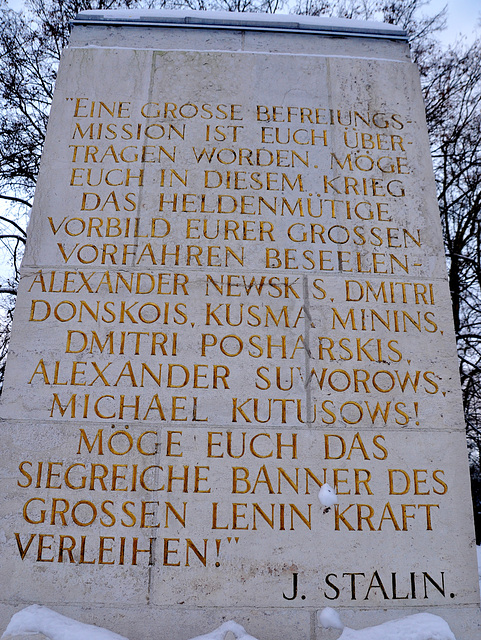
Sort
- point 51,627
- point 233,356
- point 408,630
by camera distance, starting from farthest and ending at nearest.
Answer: point 233,356
point 408,630
point 51,627

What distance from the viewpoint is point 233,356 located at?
16.7ft

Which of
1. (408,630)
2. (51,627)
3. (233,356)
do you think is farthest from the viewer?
(233,356)

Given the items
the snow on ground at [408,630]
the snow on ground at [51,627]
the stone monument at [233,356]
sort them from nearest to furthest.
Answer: the snow on ground at [51,627] < the snow on ground at [408,630] < the stone monument at [233,356]

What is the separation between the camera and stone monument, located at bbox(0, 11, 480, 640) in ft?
14.8

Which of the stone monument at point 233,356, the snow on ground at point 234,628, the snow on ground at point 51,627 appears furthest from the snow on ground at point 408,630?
the snow on ground at point 51,627

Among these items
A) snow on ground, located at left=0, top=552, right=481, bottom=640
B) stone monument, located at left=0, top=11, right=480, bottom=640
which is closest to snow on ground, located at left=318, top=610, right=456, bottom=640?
snow on ground, located at left=0, top=552, right=481, bottom=640

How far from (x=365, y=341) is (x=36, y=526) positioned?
117 inches

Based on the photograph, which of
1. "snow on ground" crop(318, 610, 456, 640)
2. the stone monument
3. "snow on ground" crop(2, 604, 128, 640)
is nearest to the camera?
"snow on ground" crop(2, 604, 128, 640)

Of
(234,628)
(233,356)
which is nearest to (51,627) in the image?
(234,628)

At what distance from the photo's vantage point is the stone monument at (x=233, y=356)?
4.52m

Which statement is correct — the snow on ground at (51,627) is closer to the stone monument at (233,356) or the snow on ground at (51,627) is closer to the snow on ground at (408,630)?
the stone monument at (233,356)

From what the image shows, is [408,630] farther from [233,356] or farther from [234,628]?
[233,356]

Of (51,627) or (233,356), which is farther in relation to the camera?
(233,356)

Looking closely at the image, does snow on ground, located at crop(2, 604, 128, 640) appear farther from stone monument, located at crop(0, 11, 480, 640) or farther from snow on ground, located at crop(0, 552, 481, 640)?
stone monument, located at crop(0, 11, 480, 640)
